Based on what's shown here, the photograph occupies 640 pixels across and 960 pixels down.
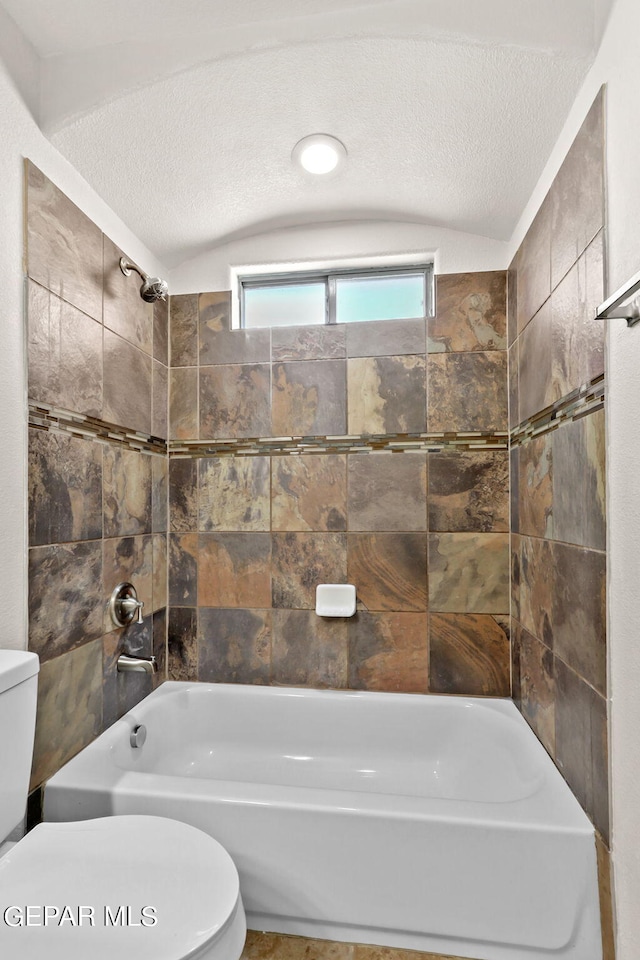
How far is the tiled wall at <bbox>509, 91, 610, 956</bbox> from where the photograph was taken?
1227 millimetres

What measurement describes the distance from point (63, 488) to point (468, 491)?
4.91 ft

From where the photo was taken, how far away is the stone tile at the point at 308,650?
2.13m

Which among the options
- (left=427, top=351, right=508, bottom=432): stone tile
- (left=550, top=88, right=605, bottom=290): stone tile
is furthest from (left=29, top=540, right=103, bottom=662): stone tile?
(left=550, top=88, right=605, bottom=290): stone tile

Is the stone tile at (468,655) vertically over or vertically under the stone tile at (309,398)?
under

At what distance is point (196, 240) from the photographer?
2152 mm

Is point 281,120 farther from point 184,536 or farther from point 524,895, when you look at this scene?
point 524,895

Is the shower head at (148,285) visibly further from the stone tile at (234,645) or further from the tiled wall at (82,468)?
the stone tile at (234,645)

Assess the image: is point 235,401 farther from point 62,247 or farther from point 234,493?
point 62,247

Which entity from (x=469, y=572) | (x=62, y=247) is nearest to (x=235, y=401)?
(x=62, y=247)

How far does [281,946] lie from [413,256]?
2391mm

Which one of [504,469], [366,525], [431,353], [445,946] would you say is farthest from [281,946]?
[431,353]

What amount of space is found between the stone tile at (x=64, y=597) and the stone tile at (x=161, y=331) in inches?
35.9

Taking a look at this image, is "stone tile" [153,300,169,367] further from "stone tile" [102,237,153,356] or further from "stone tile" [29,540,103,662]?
"stone tile" [29,540,103,662]

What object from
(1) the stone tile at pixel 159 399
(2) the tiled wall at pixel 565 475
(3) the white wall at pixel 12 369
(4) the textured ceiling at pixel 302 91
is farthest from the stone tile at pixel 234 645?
(4) the textured ceiling at pixel 302 91
